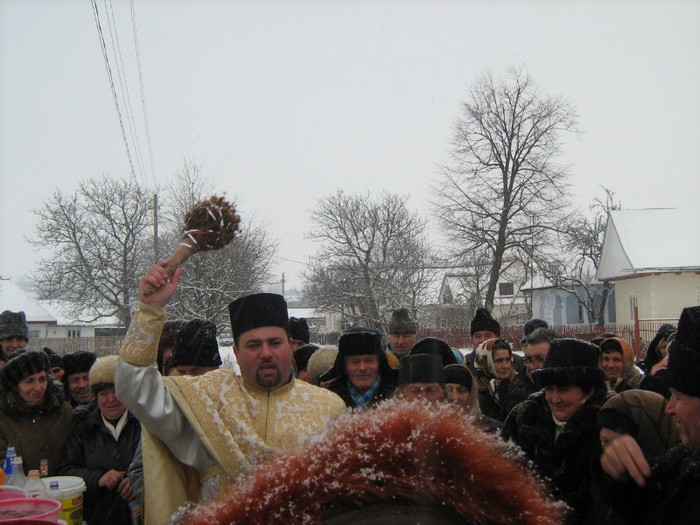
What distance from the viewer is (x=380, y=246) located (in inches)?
1464

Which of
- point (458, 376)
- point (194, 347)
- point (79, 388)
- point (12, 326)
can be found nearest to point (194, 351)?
point (194, 347)

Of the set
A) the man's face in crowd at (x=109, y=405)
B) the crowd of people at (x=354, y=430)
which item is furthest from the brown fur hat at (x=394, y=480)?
the man's face in crowd at (x=109, y=405)

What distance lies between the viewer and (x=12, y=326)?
21.9 feet

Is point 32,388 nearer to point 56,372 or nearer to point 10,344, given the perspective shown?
point 56,372

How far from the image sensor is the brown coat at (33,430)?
4008 mm

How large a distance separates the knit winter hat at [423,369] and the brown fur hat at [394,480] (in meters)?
Answer: 2.13

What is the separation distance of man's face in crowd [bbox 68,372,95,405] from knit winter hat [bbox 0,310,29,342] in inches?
73.3

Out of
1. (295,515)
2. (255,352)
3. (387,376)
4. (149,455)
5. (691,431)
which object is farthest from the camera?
(387,376)

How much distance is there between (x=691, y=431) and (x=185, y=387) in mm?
1861

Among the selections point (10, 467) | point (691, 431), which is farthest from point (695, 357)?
point (10, 467)

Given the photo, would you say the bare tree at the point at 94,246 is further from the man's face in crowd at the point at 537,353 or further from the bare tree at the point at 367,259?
the man's face in crowd at the point at 537,353

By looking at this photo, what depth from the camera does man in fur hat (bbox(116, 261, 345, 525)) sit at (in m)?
2.08

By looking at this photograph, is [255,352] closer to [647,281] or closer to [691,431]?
[691,431]

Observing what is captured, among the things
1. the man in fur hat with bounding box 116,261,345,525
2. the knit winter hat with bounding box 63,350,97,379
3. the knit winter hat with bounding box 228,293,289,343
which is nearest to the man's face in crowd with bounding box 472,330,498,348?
the knit winter hat with bounding box 63,350,97,379
